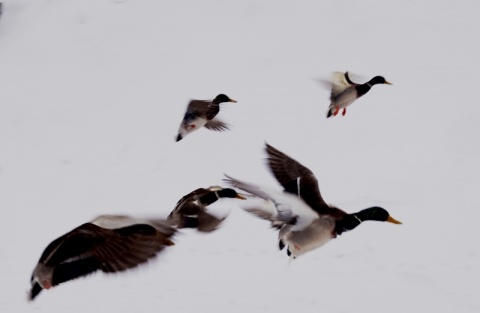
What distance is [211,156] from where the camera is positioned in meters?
5.54

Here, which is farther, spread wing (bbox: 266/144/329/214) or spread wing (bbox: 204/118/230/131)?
spread wing (bbox: 204/118/230/131)

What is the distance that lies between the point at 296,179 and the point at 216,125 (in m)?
2.30

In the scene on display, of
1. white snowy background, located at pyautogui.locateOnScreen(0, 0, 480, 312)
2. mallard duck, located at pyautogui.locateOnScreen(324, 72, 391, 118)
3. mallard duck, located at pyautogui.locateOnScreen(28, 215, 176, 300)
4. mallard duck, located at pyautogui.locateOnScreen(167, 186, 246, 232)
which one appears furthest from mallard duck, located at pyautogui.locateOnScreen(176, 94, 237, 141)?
mallard duck, located at pyautogui.locateOnScreen(28, 215, 176, 300)

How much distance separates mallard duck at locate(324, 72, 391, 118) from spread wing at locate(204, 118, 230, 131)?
889mm

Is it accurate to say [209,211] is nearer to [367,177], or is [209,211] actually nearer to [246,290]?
[246,290]

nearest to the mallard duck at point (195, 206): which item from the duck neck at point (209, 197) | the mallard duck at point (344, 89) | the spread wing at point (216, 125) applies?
the duck neck at point (209, 197)

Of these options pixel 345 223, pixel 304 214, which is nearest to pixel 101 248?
pixel 304 214

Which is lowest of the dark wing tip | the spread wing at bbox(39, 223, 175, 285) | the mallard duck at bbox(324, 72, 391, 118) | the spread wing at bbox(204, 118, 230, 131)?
the dark wing tip

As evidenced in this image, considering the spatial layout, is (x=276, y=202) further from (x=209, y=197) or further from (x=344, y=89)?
(x=344, y=89)

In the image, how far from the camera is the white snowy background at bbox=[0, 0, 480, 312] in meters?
4.04

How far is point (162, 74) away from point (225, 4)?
1.31 metres

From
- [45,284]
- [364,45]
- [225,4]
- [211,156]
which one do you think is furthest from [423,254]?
[225,4]

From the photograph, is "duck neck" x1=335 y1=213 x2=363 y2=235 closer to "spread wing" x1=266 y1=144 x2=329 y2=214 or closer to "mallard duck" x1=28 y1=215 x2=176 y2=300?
"spread wing" x1=266 y1=144 x2=329 y2=214

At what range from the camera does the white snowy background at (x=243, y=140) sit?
404cm
